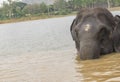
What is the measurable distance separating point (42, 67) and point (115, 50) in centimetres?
215

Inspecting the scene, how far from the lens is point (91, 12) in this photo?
9.99 m

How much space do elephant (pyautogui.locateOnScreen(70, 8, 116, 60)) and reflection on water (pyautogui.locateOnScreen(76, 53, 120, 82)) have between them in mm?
236

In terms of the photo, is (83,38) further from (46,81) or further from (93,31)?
(46,81)

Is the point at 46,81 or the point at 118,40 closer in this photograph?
the point at 46,81

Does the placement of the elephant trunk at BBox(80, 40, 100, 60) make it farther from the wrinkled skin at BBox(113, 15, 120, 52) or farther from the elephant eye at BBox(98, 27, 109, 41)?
the wrinkled skin at BBox(113, 15, 120, 52)

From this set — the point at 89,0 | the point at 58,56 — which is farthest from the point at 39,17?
the point at 58,56

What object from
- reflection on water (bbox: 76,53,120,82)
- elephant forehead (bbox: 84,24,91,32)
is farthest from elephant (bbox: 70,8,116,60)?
reflection on water (bbox: 76,53,120,82)

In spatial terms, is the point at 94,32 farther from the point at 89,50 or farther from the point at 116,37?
the point at 116,37

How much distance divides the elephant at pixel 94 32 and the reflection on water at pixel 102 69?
0.24 meters

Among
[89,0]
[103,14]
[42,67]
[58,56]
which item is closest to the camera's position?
[42,67]

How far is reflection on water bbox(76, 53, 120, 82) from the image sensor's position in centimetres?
676

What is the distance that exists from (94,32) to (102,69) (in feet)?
6.00

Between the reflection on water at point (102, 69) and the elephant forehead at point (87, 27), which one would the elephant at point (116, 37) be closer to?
the reflection on water at point (102, 69)

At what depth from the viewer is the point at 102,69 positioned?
7.68 metres
